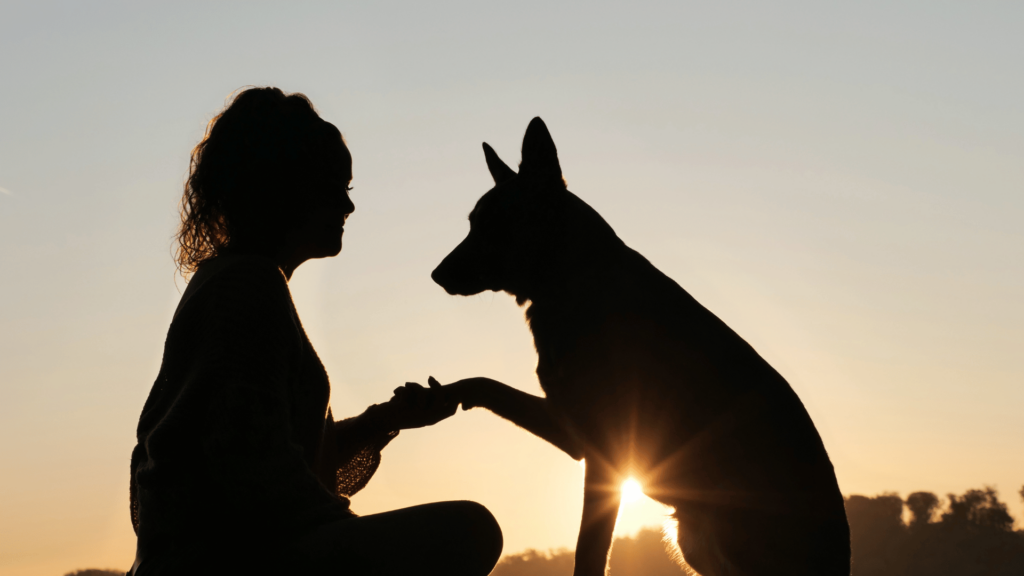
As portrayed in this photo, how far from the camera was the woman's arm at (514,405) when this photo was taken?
9.67ft

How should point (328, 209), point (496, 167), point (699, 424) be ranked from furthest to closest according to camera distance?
1. point (496, 167)
2. point (699, 424)
3. point (328, 209)

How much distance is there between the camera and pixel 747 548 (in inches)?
92.9

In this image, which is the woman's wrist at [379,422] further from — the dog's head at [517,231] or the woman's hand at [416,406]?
the dog's head at [517,231]

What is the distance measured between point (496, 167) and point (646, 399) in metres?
1.29

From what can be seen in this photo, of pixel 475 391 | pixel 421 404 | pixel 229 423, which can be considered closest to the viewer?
pixel 229 423

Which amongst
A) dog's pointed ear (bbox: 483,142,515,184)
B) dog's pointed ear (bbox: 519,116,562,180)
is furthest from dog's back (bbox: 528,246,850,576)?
dog's pointed ear (bbox: 483,142,515,184)

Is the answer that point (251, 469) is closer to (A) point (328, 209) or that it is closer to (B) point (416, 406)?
(A) point (328, 209)

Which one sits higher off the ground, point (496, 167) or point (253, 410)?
point (496, 167)

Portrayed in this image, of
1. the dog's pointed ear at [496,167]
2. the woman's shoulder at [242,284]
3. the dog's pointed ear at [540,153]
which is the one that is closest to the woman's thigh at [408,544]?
the woman's shoulder at [242,284]

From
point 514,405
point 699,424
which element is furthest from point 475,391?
point 699,424

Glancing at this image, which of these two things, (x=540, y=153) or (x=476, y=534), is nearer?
(x=476, y=534)

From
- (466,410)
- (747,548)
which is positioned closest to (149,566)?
(466,410)

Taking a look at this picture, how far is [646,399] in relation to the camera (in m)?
2.53

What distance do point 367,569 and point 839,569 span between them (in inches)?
61.9
